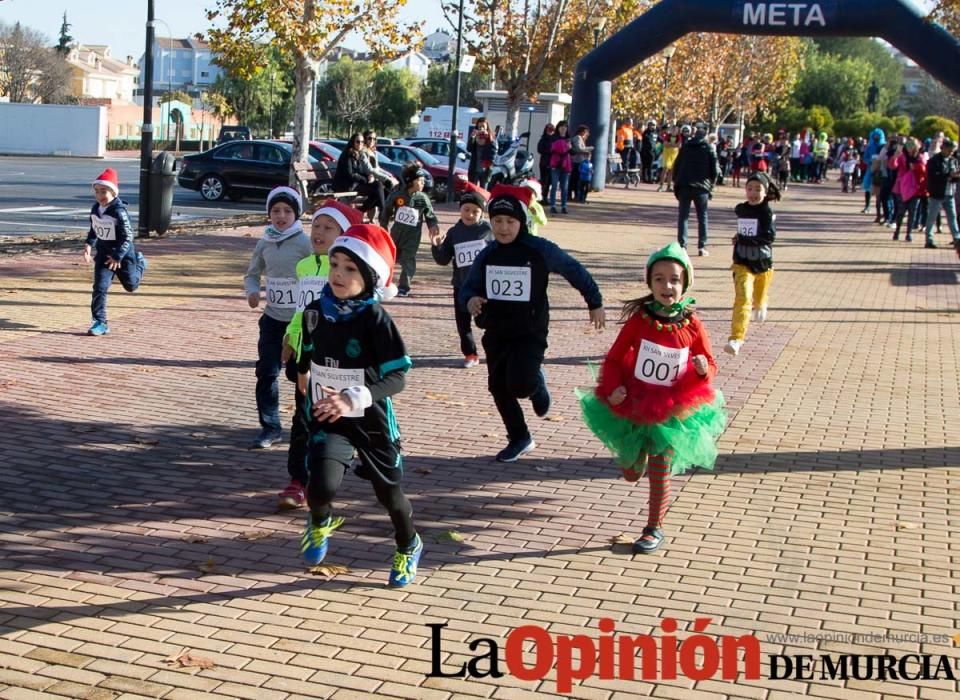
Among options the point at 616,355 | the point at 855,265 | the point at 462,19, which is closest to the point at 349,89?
A: the point at 462,19

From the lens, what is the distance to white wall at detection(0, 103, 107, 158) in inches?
2239

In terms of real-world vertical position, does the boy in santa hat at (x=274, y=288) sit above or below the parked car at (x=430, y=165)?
below

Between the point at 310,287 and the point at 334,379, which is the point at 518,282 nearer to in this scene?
the point at 310,287

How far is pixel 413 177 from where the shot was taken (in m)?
Result: 14.6

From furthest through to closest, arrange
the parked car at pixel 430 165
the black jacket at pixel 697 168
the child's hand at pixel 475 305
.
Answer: the parked car at pixel 430 165
the black jacket at pixel 697 168
the child's hand at pixel 475 305

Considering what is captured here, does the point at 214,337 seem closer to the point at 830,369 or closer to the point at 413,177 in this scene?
the point at 413,177

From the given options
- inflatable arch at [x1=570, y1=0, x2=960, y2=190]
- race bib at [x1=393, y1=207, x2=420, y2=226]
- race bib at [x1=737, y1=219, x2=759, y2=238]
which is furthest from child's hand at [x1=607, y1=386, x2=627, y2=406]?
inflatable arch at [x1=570, y1=0, x2=960, y2=190]

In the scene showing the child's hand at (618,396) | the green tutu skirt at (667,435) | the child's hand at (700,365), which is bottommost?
the green tutu skirt at (667,435)

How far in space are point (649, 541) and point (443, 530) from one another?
106 cm

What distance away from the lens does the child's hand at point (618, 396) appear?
627 cm

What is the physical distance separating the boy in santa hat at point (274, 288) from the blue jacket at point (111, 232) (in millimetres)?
4143

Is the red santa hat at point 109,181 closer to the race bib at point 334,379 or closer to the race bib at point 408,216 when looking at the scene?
the race bib at point 408,216

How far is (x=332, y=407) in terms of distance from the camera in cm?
527

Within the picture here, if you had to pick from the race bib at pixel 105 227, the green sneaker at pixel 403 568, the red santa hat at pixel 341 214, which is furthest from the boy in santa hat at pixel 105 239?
the green sneaker at pixel 403 568
